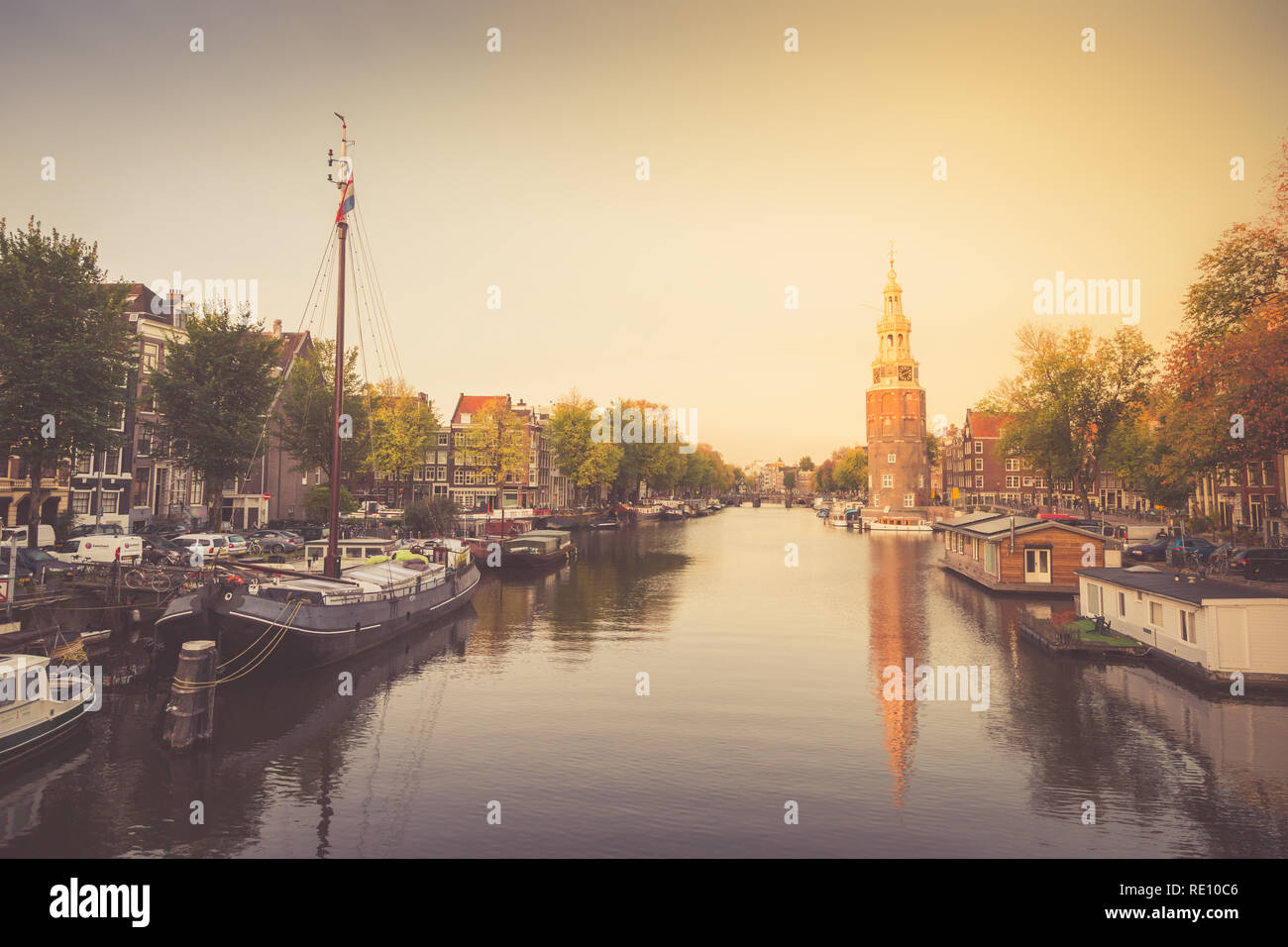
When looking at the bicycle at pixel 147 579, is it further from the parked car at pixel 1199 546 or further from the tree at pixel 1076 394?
the tree at pixel 1076 394

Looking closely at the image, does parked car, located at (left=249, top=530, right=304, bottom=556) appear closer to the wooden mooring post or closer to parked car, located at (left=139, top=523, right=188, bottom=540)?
parked car, located at (left=139, top=523, right=188, bottom=540)

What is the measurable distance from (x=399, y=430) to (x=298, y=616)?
65.0 m

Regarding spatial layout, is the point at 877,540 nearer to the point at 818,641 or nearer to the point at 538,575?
the point at 538,575

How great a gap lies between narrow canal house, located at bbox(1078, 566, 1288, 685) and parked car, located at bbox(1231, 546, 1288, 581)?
1011 cm

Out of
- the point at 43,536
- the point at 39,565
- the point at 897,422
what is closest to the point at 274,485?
the point at 43,536

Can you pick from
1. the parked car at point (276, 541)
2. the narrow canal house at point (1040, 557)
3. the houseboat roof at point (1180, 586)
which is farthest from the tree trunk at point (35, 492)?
the narrow canal house at point (1040, 557)

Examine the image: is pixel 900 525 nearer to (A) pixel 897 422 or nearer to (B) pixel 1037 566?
(A) pixel 897 422

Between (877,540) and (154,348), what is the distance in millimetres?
82052

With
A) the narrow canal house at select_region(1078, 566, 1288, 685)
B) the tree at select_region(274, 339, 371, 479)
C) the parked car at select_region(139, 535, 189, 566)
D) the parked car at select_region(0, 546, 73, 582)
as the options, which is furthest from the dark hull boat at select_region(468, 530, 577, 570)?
the narrow canal house at select_region(1078, 566, 1288, 685)

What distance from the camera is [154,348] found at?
59688 mm

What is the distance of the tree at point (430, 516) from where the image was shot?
7138 centimetres

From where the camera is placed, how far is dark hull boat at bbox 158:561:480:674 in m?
25.3

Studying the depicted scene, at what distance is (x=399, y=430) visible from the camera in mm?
89250
